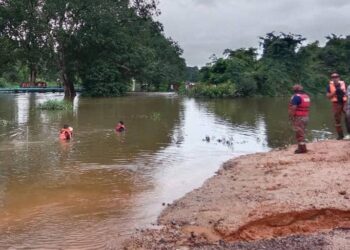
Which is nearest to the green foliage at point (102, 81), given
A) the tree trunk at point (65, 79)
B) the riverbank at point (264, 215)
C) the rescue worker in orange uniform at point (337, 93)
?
the tree trunk at point (65, 79)

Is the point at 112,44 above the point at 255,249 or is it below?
above

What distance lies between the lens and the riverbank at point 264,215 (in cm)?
592

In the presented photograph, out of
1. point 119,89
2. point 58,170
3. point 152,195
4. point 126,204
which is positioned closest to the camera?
point 126,204

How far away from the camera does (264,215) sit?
6.92 meters

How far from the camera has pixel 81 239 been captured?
711 centimetres

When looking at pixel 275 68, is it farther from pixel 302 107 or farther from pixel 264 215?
pixel 264 215

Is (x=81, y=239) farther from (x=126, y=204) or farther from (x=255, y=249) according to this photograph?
(x=255, y=249)

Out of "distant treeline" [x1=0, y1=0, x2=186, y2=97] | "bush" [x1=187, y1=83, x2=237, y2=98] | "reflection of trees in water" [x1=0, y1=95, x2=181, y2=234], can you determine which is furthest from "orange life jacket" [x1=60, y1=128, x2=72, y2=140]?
"bush" [x1=187, y1=83, x2=237, y2=98]

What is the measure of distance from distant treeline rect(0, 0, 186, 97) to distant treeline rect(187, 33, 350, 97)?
7.21 meters

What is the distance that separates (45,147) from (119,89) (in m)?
34.6

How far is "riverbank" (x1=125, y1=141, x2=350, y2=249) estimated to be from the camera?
5.92 metres

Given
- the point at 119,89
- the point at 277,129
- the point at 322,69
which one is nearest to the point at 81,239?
the point at 277,129

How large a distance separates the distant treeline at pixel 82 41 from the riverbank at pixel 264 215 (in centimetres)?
3256

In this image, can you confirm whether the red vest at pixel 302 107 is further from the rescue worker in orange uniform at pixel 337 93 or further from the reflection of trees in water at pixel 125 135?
the reflection of trees in water at pixel 125 135
